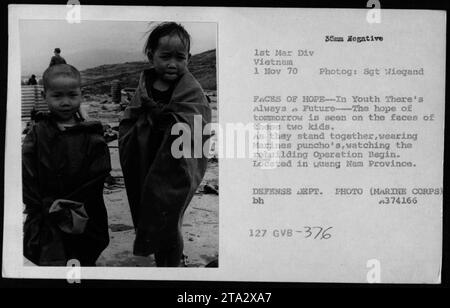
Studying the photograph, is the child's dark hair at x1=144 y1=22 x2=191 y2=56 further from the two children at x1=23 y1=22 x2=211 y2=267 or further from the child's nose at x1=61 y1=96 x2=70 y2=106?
the child's nose at x1=61 y1=96 x2=70 y2=106

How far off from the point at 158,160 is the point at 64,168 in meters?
0.18

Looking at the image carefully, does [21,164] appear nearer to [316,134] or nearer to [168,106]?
[168,106]

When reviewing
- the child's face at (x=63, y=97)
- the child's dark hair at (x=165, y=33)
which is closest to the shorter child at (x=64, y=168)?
the child's face at (x=63, y=97)

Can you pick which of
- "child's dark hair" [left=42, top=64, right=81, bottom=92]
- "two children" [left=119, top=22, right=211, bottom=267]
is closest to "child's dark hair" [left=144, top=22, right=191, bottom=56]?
"two children" [left=119, top=22, right=211, bottom=267]

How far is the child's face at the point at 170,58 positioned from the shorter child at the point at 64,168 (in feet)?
0.50

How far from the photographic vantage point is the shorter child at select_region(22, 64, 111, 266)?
3.12 ft

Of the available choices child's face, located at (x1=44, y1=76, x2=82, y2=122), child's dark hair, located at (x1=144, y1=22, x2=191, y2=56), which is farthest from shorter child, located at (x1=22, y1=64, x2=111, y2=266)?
child's dark hair, located at (x1=144, y1=22, x2=191, y2=56)

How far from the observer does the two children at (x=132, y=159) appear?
0.94m

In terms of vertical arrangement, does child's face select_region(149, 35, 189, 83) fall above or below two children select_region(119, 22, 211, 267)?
above

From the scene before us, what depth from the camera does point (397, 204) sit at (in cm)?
96

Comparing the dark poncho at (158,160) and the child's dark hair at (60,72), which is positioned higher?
the child's dark hair at (60,72)

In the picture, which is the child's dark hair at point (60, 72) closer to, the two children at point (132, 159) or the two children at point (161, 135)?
the two children at point (132, 159)

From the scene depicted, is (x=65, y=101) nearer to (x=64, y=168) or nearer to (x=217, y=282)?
(x=64, y=168)

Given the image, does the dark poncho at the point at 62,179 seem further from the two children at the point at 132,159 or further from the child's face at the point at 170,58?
the child's face at the point at 170,58
